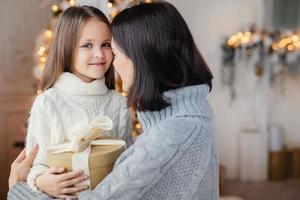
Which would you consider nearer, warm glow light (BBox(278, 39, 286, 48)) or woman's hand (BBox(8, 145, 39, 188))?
woman's hand (BBox(8, 145, 39, 188))

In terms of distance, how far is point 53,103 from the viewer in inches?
49.4

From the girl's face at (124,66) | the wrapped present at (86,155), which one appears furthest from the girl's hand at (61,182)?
the girl's face at (124,66)

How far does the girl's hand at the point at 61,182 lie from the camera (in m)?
1.07

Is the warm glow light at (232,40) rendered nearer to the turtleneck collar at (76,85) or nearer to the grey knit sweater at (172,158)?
the turtleneck collar at (76,85)

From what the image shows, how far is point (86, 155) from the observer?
1.07 metres

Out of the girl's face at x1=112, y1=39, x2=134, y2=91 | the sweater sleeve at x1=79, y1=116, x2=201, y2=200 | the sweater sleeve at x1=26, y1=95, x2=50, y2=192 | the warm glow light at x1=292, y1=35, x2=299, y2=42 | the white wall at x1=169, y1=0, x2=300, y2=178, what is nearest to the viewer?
the sweater sleeve at x1=79, y1=116, x2=201, y2=200

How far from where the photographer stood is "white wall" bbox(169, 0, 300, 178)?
425 cm

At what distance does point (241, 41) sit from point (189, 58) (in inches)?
127

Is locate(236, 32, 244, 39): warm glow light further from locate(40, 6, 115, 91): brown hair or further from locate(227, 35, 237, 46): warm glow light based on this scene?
locate(40, 6, 115, 91): brown hair

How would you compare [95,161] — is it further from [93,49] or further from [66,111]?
[93,49]

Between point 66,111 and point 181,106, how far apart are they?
391 millimetres

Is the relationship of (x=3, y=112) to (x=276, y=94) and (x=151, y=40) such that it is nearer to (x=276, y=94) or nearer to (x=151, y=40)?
(x=276, y=94)

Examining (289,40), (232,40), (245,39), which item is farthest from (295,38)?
(232,40)

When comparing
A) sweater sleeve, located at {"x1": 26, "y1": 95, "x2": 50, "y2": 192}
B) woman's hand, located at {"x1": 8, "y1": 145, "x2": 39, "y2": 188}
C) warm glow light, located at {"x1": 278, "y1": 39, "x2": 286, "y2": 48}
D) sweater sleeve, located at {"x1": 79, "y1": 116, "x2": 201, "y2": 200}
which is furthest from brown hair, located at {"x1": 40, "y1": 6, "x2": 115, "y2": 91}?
warm glow light, located at {"x1": 278, "y1": 39, "x2": 286, "y2": 48}
